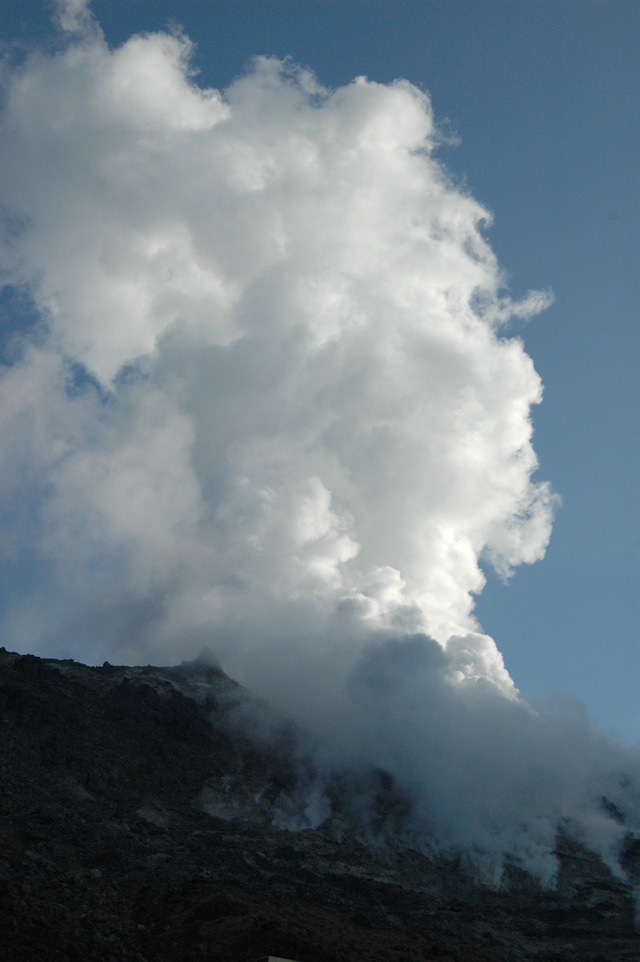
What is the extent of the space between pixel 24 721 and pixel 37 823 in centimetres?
2906

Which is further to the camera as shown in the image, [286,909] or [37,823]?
[37,823]

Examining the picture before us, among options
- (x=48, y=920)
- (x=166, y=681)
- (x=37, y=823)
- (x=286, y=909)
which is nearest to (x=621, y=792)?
(x=166, y=681)

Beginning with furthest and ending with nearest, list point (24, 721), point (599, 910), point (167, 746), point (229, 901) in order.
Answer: point (167, 746), point (24, 721), point (599, 910), point (229, 901)

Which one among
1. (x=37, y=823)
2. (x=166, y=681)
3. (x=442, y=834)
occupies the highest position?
(x=166, y=681)

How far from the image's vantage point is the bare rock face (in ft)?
258

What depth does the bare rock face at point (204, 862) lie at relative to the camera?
7856 cm

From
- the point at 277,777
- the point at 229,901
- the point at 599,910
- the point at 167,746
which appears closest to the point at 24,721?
the point at 167,746

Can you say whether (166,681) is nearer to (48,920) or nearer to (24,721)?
(24,721)

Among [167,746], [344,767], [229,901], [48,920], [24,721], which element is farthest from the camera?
[344,767]

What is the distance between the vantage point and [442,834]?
450ft

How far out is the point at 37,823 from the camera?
3861 inches

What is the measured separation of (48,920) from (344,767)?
283ft

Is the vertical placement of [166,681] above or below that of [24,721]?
above

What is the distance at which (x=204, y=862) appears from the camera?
96.6 meters
